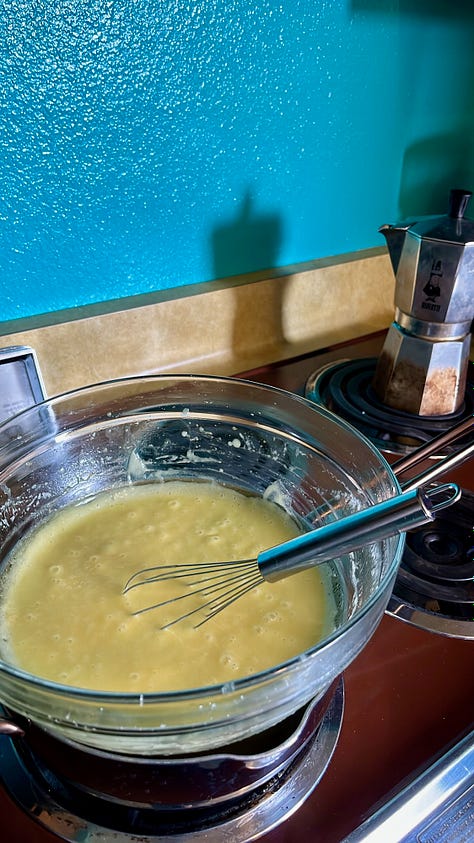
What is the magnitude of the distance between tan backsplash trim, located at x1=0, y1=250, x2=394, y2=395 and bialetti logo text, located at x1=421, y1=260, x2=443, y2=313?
0.71ft

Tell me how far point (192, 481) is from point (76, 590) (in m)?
0.22

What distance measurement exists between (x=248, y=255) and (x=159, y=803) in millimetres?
723

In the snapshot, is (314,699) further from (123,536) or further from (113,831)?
(123,536)

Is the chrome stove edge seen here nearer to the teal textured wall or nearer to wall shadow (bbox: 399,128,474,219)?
the teal textured wall

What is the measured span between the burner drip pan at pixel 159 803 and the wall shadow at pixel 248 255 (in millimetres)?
600

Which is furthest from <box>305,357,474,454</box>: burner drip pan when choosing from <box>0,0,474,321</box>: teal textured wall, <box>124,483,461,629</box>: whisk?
<box>124,483,461,629</box>: whisk

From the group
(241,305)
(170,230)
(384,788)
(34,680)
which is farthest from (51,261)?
(384,788)

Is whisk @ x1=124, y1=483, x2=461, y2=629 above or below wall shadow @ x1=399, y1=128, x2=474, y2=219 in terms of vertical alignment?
below

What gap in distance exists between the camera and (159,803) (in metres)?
0.42

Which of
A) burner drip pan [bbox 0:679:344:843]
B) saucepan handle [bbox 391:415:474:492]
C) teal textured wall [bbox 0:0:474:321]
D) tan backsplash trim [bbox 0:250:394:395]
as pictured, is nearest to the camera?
burner drip pan [bbox 0:679:344:843]

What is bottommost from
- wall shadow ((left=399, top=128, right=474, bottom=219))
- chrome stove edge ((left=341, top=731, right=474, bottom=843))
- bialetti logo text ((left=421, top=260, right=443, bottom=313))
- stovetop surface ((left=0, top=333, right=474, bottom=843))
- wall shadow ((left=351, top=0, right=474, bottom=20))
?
chrome stove edge ((left=341, top=731, right=474, bottom=843))

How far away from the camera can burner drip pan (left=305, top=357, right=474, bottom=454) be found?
814 millimetres

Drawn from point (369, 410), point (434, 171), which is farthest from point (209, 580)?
point (434, 171)

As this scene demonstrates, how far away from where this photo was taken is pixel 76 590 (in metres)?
0.60
